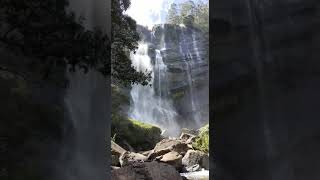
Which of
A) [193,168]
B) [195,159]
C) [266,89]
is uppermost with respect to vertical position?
[266,89]

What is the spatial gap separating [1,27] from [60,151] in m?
0.87

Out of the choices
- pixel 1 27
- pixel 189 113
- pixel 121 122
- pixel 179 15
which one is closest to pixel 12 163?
pixel 1 27

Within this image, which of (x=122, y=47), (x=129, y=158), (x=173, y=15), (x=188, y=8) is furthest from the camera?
(x=173, y=15)

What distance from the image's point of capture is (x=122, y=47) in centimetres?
595

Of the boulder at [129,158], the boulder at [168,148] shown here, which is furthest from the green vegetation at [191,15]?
the boulder at [129,158]

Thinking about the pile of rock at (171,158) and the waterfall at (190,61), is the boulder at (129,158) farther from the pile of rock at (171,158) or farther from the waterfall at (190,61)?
the waterfall at (190,61)

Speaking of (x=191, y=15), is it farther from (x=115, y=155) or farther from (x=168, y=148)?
(x=115, y=155)

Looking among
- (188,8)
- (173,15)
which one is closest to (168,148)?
(188,8)

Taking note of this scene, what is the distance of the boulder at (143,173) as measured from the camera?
17.0 ft

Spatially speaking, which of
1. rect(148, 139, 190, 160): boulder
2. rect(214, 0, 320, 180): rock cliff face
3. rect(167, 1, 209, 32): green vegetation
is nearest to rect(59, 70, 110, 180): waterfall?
rect(214, 0, 320, 180): rock cliff face

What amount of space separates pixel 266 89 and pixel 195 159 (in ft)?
19.4

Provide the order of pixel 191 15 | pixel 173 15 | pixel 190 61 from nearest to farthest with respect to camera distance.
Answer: pixel 190 61
pixel 191 15
pixel 173 15

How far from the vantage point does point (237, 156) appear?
8.02ft

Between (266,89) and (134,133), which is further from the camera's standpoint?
(134,133)
